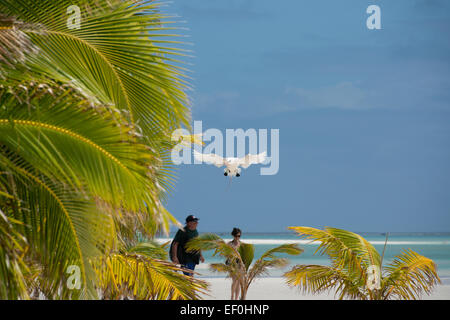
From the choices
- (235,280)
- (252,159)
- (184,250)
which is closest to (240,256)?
(235,280)

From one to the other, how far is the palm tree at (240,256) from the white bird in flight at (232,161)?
333 centimetres

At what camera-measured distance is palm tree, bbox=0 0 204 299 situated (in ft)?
10.6

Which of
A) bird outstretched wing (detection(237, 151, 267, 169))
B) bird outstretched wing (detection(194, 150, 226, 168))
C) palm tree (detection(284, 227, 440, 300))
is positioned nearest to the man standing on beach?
palm tree (detection(284, 227, 440, 300))

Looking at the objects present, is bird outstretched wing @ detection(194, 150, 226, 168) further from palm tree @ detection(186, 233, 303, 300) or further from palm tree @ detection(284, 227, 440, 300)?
palm tree @ detection(284, 227, 440, 300)

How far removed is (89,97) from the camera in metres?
3.20

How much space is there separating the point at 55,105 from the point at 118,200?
678 mm

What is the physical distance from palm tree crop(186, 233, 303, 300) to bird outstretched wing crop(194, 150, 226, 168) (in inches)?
132

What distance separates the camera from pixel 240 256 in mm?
8477

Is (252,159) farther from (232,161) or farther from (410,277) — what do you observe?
(410,277)

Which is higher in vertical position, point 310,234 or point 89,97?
point 89,97

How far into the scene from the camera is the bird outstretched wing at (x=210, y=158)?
11.8 m

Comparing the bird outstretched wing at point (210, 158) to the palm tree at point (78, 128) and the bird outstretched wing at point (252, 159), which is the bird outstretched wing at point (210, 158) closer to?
the bird outstretched wing at point (252, 159)

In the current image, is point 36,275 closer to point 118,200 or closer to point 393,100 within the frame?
point 118,200
